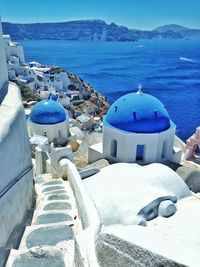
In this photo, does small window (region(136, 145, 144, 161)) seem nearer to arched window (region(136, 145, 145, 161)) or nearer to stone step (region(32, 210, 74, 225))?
arched window (region(136, 145, 145, 161))

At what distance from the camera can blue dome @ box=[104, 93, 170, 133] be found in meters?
13.5

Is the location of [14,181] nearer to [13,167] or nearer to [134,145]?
[13,167]

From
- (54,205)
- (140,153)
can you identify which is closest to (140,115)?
(140,153)

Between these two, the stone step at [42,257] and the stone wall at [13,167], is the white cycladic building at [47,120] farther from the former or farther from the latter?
the stone step at [42,257]

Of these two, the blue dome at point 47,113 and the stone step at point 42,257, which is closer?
the stone step at point 42,257

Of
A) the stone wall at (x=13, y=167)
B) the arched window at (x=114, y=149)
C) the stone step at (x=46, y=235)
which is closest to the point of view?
the stone step at (x=46, y=235)

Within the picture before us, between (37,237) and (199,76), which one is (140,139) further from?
(199,76)

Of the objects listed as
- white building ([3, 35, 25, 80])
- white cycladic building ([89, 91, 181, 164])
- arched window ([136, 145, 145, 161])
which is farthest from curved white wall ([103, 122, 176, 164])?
white building ([3, 35, 25, 80])

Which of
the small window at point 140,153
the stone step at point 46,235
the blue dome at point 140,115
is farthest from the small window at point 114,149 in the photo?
the stone step at point 46,235

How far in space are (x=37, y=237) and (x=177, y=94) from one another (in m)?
65.0

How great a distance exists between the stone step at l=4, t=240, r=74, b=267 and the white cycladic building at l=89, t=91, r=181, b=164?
27.4 ft

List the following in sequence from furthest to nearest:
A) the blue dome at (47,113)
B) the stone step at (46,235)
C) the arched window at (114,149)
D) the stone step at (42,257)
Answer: the blue dome at (47,113) < the arched window at (114,149) < the stone step at (46,235) < the stone step at (42,257)

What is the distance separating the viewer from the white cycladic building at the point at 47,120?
1953cm

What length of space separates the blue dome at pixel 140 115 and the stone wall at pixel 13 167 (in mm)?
6111
